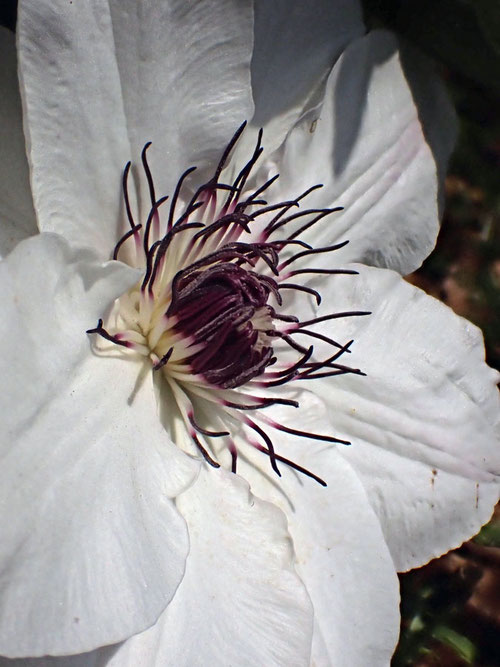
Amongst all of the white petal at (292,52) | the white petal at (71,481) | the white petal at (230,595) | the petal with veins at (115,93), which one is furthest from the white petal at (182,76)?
the white petal at (230,595)

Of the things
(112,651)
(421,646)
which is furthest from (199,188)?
(421,646)

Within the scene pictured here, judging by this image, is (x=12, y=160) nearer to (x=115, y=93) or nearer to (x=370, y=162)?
(x=115, y=93)

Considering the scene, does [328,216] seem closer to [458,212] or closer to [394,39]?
[394,39]

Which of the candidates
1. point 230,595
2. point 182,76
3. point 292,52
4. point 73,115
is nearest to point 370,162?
point 292,52

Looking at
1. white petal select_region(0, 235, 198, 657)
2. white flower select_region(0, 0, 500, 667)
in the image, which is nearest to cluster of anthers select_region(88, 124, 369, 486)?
white flower select_region(0, 0, 500, 667)

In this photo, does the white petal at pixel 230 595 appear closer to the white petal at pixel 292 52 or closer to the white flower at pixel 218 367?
the white flower at pixel 218 367

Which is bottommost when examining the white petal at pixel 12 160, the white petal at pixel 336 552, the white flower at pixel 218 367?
the white petal at pixel 336 552
